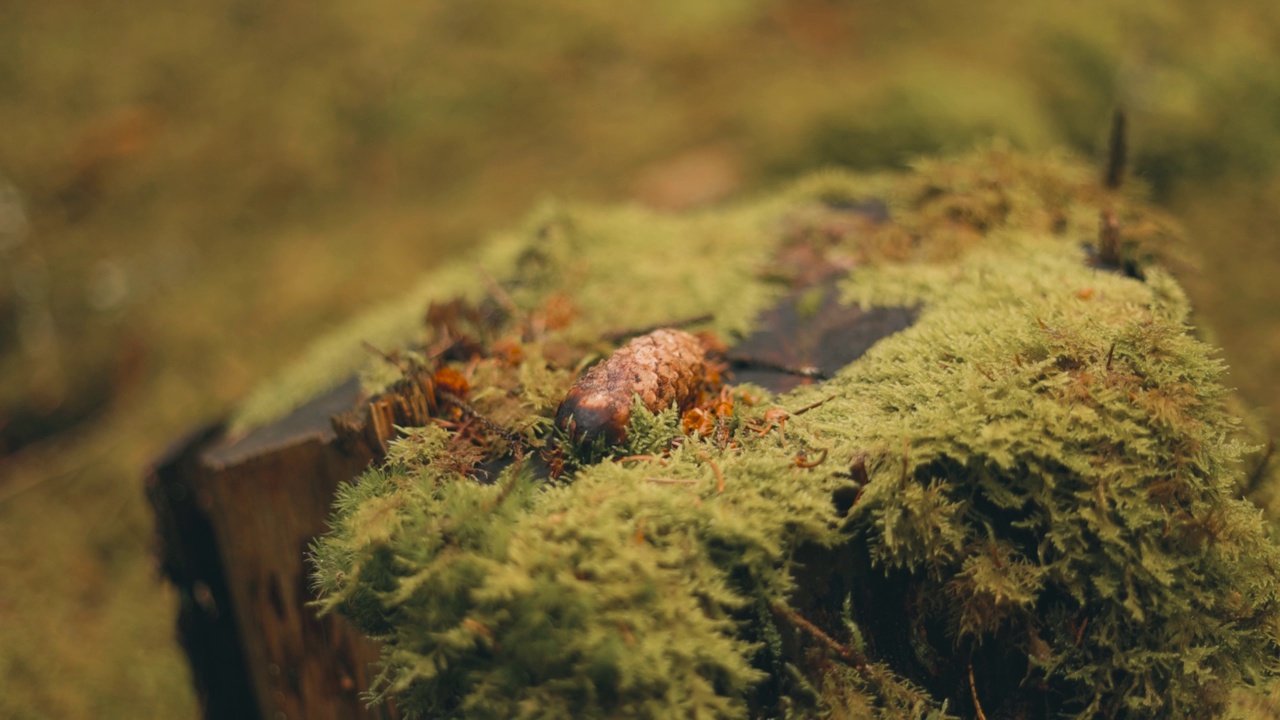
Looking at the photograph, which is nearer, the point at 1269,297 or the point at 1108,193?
the point at 1108,193

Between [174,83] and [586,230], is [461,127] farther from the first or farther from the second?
[586,230]

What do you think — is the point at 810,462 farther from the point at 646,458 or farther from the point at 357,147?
the point at 357,147

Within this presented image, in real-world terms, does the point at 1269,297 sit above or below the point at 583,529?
below

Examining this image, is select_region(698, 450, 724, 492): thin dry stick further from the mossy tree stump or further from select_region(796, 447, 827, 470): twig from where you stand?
select_region(796, 447, 827, 470): twig

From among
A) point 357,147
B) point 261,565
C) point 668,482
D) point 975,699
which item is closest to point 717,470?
point 668,482

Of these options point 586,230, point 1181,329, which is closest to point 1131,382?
point 1181,329

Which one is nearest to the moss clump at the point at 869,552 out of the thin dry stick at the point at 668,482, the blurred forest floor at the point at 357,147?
the thin dry stick at the point at 668,482

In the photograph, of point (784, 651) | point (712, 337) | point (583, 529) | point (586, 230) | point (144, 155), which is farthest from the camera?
point (144, 155)

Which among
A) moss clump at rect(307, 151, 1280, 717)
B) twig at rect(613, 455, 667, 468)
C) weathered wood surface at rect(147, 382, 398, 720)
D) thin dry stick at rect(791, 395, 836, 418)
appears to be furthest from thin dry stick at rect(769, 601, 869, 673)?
weathered wood surface at rect(147, 382, 398, 720)
